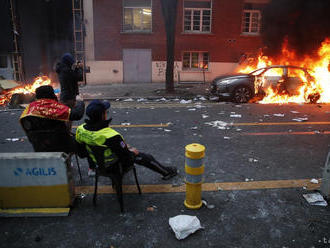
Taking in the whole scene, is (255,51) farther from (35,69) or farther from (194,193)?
(194,193)

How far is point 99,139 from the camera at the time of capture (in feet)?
12.3

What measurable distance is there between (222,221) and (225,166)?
70.7 inches

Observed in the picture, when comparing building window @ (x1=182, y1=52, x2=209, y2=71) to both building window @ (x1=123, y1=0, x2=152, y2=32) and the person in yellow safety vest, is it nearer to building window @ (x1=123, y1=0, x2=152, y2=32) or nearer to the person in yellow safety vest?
building window @ (x1=123, y1=0, x2=152, y2=32)

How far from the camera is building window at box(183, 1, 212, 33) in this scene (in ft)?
61.8

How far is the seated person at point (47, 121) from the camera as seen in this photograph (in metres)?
4.05

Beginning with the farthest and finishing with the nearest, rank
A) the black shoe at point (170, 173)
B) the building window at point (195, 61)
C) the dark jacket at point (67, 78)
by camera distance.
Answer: the building window at point (195, 61), the dark jacket at point (67, 78), the black shoe at point (170, 173)

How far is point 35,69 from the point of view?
17.0m

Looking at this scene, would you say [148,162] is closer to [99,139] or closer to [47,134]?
[99,139]

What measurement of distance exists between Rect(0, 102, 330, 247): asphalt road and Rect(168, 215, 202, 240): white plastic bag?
0.24 ft

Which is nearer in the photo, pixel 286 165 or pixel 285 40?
pixel 286 165

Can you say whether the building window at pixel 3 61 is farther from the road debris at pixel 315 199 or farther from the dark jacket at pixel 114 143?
the road debris at pixel 315 199

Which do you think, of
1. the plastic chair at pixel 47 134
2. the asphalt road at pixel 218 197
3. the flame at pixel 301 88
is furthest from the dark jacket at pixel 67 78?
the flame at pixel 301 88

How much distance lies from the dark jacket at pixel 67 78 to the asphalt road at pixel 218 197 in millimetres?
1516

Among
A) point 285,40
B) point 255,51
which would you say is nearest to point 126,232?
point 285,40
